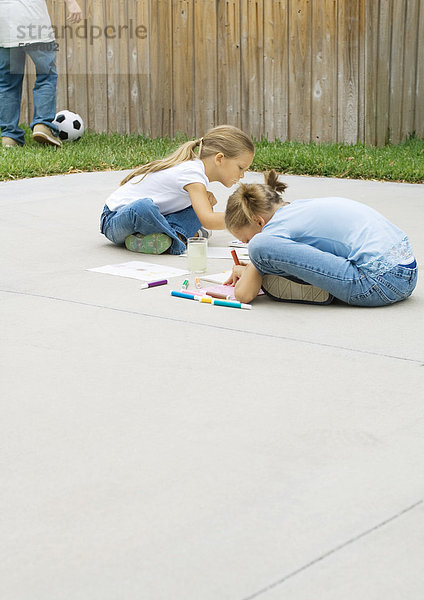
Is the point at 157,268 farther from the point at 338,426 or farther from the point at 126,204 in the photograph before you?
the point at 338,426

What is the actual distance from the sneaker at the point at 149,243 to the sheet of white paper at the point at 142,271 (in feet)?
1.20

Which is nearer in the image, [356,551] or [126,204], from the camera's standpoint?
[356,551]

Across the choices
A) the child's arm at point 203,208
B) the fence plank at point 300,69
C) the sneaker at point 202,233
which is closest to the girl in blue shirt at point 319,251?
the child's arm at point 203,208

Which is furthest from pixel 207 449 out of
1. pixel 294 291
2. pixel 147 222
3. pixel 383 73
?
pixel 383 73

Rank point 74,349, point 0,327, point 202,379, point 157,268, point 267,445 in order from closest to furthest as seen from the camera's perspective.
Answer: point 267,445 < point 202,379 < point 74,349 < point 0,327 < point 157,268

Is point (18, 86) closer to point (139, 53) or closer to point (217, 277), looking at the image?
point (139, 53)

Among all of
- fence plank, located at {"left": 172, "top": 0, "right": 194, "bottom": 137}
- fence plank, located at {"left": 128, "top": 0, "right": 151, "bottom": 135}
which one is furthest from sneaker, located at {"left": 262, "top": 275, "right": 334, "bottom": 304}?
fence plank, located at {"left": 128, "top": 0, "right": 151, "bottom": 135}

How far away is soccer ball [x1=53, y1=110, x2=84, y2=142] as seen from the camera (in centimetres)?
1086

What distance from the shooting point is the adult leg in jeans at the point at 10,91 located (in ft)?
34.5

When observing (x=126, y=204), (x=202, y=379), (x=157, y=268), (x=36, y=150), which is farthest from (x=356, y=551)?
(x=36, y=150)

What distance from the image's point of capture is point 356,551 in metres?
2.18

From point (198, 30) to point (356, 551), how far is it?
992 centimetres

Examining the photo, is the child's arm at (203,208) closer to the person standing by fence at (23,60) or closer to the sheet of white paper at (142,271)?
the sheet of white paper at (142,271)

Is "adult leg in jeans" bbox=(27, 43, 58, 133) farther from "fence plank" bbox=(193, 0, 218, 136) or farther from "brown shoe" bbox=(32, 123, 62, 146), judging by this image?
"fence plank" bbox=(193, 0, 218, 136)
